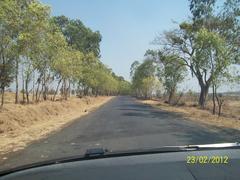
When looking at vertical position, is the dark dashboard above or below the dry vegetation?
above

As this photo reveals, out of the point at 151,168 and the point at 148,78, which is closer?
the point at 151,168

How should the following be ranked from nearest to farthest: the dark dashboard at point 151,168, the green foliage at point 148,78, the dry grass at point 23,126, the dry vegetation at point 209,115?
the dark dashboard at point 151,168 → the dry grass at point 23,126 → the dry vegetation at point 209,115 → the green foliage at point 148,78

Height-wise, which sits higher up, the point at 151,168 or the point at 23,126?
the point at 151,168

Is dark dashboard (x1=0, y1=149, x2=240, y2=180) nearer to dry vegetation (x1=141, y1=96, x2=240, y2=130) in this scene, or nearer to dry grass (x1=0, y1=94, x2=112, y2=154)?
dry grass (x1=0, y1=94, x2=112, y2=154)

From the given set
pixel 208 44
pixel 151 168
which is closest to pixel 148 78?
pixel 208 44

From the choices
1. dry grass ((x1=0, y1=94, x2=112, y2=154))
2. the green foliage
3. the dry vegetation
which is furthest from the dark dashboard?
the green foliage

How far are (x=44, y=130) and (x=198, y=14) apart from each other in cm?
2708

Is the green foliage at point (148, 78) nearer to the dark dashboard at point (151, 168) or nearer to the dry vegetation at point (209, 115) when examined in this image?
the dry vegetation at point (209, 115)

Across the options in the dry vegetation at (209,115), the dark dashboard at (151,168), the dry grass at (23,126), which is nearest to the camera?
the dark dashboard at (151,168)

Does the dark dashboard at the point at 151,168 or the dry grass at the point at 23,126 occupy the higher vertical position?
the dark dashboard at the point at 151,168

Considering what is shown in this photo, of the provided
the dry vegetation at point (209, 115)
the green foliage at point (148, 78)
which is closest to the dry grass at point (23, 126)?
the dry vegetation at point (209, 115)

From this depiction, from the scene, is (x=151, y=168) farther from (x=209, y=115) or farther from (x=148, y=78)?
(x=148, y=78)

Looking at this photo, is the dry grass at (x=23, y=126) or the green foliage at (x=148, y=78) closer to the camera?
the dry grass at (x=23, y=126)

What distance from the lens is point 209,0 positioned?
142 ft
